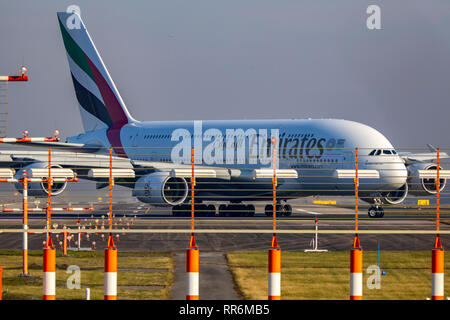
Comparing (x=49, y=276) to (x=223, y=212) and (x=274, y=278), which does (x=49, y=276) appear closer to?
(x=274, y=278)

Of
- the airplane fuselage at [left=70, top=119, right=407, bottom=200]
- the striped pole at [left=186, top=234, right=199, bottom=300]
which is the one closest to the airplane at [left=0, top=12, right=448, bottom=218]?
the airplane fuselage at [left=70, top=119, right=407, bottom=200]

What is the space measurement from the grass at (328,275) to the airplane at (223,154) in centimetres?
1243

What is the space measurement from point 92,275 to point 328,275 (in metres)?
5.07

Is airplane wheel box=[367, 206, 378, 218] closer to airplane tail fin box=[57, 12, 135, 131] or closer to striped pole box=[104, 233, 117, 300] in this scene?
airplane tail fin box=[57, 12, 135, 131]

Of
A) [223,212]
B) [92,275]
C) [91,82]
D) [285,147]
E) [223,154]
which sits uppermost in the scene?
[91,82]

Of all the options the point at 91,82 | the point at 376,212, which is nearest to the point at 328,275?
the point at 376,212

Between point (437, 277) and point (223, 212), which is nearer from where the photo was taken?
point (437, 277)

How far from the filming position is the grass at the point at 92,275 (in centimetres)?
→ 1391

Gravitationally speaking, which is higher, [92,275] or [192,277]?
[192,277]

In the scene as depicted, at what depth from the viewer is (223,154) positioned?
41125 millimetres

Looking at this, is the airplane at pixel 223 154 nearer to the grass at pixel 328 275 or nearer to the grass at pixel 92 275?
the grass at pixel 92 275

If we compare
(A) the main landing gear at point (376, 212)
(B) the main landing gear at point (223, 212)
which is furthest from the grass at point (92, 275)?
(A) the main landing gear at point (376, 212)

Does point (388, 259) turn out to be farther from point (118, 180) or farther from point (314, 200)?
point (314, 200)
